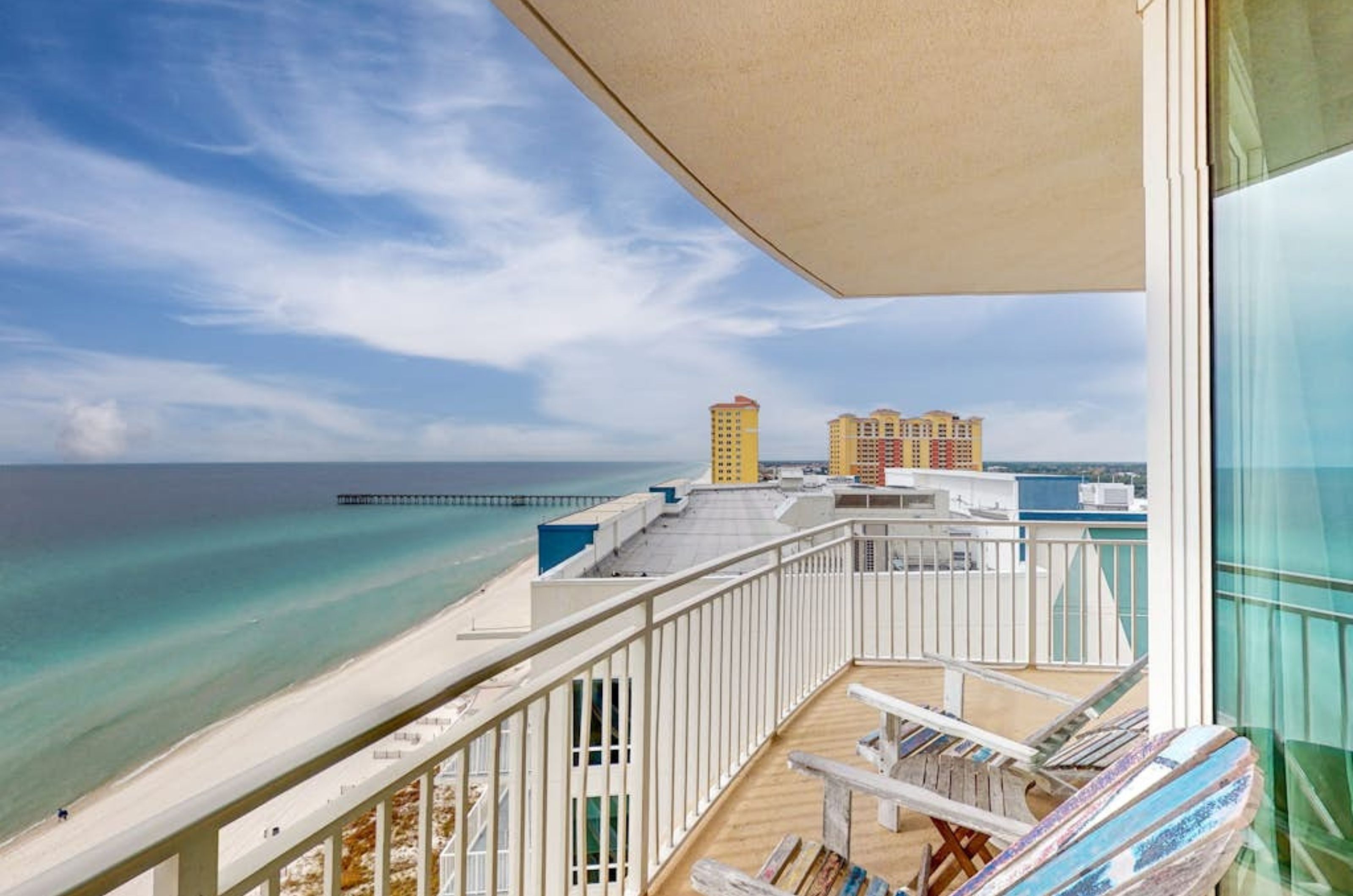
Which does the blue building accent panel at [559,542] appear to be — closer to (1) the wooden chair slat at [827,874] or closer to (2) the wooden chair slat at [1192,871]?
(1) the wooden chair slat at [827,874]

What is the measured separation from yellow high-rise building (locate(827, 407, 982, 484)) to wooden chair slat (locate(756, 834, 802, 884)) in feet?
81.7

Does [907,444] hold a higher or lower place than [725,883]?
higher

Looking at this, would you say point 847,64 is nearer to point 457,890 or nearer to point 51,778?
point 457,890

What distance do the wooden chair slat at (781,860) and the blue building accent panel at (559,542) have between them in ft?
42.6

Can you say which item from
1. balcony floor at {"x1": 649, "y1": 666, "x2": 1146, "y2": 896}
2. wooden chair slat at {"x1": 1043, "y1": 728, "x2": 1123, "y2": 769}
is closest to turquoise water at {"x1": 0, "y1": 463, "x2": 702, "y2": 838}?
balcony floor at {"x1": 649, "y1": 666, "x2": 1146, "y2": 896}

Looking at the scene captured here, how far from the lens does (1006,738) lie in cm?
264

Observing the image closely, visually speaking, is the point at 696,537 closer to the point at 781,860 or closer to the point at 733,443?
the point at 781,860

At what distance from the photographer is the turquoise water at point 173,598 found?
17.3 metres

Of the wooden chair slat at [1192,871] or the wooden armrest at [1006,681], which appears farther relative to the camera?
the wooden armrest at [1006,681]

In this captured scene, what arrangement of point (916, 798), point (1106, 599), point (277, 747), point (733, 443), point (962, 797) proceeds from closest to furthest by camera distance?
point (916, 798)
point (962, 797)
point (1106, 599)
point (277, 747)
point (733, 443)

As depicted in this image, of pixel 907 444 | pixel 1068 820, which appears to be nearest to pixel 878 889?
pixel 1068 820

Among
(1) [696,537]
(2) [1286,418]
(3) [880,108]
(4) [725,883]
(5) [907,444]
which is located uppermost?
(5) [907,444]

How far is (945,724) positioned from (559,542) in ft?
43.5

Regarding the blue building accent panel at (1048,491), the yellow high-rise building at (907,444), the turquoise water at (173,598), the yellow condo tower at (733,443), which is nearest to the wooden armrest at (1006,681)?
the blue building accent panel at (1048,491)
